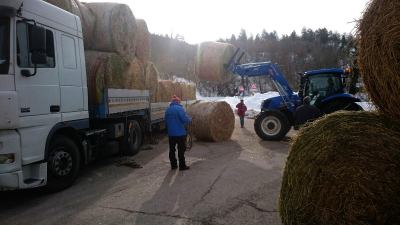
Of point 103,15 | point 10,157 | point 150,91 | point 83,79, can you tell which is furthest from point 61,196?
point 150,91

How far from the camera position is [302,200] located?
3896mm

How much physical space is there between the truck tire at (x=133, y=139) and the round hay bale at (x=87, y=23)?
2.23 meters

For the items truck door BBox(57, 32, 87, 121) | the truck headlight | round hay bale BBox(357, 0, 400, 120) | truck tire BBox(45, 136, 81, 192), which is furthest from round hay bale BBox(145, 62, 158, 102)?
round hay bale BBox(357, 0, 400, 120)

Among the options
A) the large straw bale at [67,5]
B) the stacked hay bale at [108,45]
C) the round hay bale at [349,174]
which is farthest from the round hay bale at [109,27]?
the round hay bale at [349,174]

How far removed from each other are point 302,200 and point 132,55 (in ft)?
23.9

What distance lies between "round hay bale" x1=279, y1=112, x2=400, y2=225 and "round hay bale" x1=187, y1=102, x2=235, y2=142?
8334 millimetres

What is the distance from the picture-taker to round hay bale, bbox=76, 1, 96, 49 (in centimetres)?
926

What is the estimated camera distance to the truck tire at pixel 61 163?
7020mm

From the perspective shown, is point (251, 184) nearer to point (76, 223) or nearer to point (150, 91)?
point (76, 223)

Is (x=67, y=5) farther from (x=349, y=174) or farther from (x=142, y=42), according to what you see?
(x=349, y=174)

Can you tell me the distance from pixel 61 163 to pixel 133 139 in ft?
11.6

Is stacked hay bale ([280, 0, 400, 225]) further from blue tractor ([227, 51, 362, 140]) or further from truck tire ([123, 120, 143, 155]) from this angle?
blue tractor ([227, 51, 362, 140])

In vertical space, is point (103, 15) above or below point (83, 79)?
above

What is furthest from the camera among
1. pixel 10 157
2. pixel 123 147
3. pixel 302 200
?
pixel 123 147
